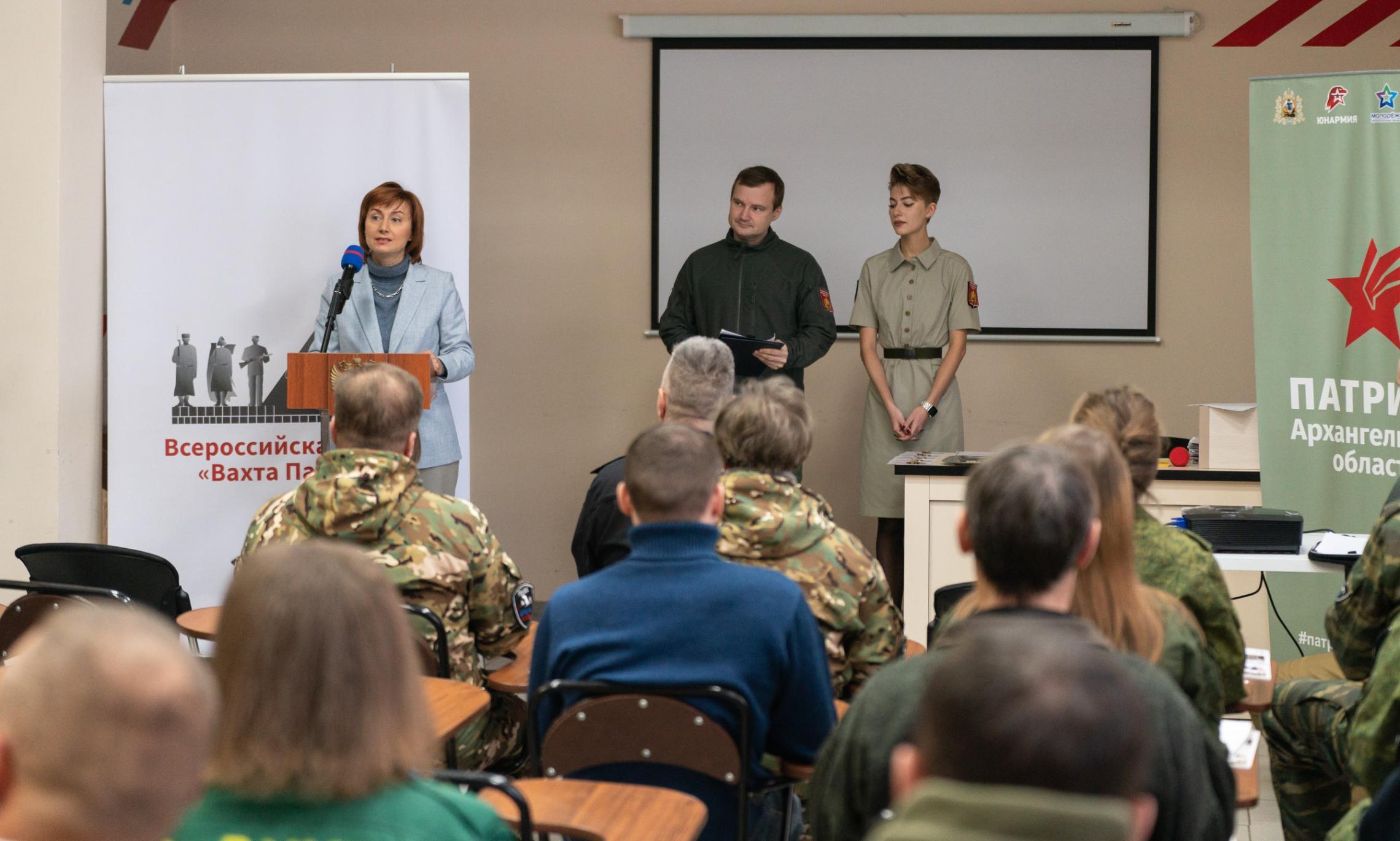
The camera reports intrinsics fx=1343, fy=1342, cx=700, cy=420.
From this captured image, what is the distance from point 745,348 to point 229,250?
1.95 m

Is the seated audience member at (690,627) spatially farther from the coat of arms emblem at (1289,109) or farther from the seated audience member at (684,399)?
the coat of arms emblem at (1289,109)

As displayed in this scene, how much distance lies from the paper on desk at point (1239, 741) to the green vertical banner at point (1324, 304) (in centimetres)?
213

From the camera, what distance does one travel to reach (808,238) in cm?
647

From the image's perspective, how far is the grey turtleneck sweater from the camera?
477 cm

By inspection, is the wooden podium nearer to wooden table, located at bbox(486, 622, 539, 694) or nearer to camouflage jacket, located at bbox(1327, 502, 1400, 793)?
wooden table, located at bbox(486, 622, 539, 694)

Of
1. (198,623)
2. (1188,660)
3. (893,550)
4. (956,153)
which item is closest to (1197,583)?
(1188,660)

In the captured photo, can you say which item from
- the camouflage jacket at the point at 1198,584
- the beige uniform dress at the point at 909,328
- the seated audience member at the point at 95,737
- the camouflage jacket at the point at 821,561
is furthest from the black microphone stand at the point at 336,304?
the seated audience member at the point at 95,737

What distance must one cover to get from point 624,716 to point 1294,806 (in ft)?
5.92

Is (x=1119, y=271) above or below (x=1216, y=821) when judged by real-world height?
above

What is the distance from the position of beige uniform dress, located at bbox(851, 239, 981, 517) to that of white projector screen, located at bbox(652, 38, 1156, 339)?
2.40 feet

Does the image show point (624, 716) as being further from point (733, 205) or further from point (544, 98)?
point (544, 98)

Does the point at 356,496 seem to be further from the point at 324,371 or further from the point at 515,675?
the point at 324,371

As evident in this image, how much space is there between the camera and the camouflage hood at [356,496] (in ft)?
A: 8.58

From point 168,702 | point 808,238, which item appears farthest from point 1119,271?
point 168,702
